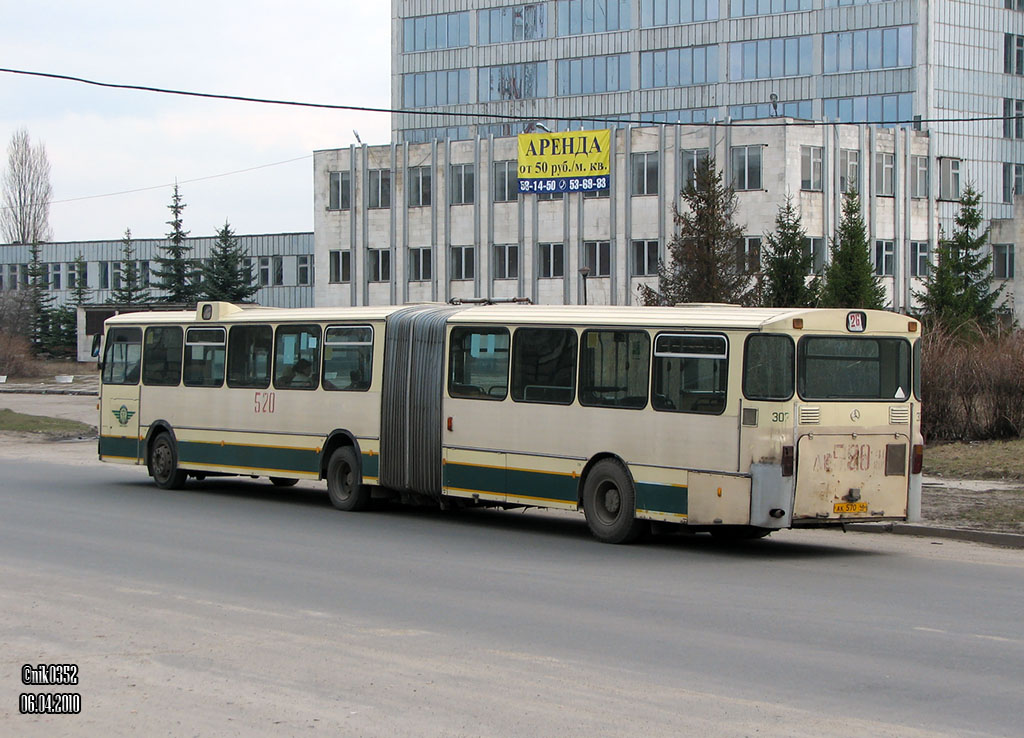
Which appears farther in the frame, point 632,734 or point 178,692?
point 178,692

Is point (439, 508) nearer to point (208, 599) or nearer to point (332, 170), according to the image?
point (208, 599)

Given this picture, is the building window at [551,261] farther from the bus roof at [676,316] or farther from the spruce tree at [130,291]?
the bus roof at [676,316]

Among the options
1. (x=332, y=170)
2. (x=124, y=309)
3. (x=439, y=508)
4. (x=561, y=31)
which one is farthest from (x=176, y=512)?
(x=561, y=31)

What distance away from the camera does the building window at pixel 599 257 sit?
64688mm

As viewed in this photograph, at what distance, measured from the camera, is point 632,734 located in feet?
23.5

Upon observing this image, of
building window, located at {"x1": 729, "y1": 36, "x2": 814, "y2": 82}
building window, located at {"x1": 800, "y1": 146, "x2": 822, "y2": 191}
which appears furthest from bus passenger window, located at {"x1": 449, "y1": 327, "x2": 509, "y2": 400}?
building window, located at {"x1": 729, "y1": 36, "x2": 814, "y2": 82}

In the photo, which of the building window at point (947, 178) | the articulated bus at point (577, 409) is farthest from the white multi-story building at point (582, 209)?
the articulated bus at point (577, 409)

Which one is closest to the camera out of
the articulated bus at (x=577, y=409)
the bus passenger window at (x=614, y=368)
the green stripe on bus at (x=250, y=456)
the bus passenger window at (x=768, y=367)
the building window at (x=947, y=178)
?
the bus passenger window at (x=768, y=367)

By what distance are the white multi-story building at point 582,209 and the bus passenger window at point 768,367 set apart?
4565cm

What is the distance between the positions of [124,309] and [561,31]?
31.5 metres

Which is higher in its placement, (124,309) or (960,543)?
(124,309)

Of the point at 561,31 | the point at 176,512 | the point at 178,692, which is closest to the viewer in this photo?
the point at 178,692

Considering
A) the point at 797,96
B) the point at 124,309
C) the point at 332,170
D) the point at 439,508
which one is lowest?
the point at 439,508

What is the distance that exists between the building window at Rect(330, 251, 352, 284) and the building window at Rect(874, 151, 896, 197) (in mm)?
26199
